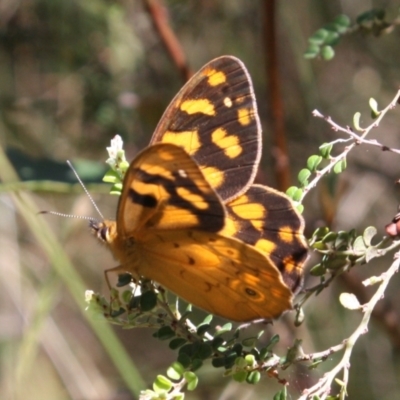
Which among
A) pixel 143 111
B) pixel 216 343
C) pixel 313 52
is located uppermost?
pixel 313 52

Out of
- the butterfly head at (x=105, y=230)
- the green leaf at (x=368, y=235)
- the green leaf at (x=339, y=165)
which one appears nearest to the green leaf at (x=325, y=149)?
the green leaf at (x=339, y=165)

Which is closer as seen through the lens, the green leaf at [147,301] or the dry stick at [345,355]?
the dry stick at [345,355]

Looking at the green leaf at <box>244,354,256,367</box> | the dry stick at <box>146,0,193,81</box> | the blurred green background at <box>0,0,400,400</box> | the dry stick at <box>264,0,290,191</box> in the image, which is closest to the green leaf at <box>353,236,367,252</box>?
the green leaf at <box>244,354,256,367</box>

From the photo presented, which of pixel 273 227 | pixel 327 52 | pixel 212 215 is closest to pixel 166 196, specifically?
pixel 212 215

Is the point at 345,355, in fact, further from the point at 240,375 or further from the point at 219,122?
the point at 219,122

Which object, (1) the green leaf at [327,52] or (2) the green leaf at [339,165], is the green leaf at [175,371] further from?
(1) the green leaf at [327,52]

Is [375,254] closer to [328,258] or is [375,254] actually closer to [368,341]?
[328,258]
